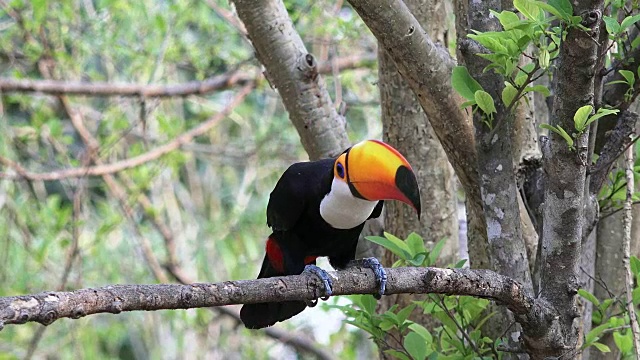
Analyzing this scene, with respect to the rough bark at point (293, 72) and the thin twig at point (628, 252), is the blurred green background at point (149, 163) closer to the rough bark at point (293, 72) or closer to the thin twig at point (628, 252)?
the rough bark at point (293, 72)

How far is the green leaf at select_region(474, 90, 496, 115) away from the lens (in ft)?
7.04

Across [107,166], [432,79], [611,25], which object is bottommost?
[107,166]

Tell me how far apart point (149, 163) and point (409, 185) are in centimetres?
415

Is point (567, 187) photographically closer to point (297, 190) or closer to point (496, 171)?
point (496, 171)

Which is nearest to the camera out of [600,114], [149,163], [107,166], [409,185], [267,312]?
[600,114]

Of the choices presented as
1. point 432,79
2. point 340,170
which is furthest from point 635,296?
point 340,170

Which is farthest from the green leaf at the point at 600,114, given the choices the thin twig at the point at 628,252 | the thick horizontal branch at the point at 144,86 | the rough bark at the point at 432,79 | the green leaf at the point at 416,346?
the thick horizontal branch at the point at 144,86

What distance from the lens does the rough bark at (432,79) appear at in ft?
7.82

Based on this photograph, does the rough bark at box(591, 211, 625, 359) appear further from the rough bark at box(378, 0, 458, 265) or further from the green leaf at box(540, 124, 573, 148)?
the green leaf at box(540, 124, 573, 148)

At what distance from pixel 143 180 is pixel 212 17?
1.94 m

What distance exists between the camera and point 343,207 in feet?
8.89

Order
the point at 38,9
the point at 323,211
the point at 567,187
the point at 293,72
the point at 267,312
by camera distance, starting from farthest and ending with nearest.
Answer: the point at 38,9 → the point at 293,72 → the point at 267,312 → the point at 323,211 → the point at 567,187

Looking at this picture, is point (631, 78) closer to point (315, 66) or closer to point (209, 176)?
point (315, 66)

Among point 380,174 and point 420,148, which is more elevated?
point 380,174
